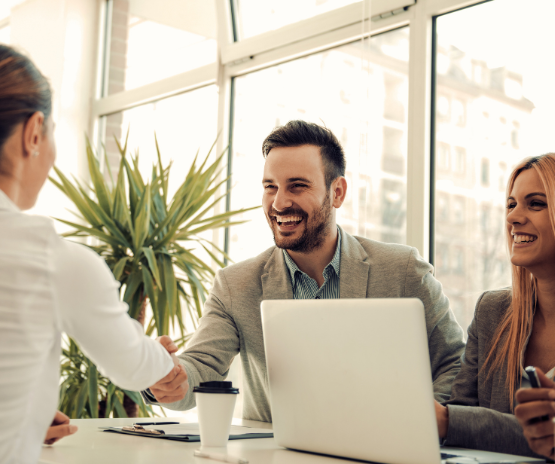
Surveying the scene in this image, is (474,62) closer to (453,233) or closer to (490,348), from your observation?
(453,233)

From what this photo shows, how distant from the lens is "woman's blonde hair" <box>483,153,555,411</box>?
70.7 inches

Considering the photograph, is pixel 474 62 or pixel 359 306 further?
pixel 474 62

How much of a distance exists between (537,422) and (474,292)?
68.6 inches

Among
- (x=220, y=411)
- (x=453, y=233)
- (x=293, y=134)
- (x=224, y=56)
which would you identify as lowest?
(x=220, y=411)

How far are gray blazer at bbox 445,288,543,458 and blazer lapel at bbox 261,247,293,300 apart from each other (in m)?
0.63

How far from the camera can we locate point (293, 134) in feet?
7.92

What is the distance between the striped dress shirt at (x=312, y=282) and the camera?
2275 mm

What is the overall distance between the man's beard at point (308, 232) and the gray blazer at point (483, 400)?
0.62 metres

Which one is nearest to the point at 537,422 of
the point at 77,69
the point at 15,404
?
the point at 15,404

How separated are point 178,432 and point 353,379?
23.5 inches

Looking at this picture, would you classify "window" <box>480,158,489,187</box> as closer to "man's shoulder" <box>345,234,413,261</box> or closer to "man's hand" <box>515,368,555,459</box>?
"man's shoulder" <box>345,234,413,261</box>

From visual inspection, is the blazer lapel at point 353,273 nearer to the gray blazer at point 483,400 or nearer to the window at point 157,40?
the gray blazer at point 483,400

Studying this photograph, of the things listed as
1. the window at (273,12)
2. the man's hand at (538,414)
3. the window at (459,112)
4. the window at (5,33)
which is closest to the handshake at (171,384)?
the man's hand at (538,414)

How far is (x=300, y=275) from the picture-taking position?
230 cm
